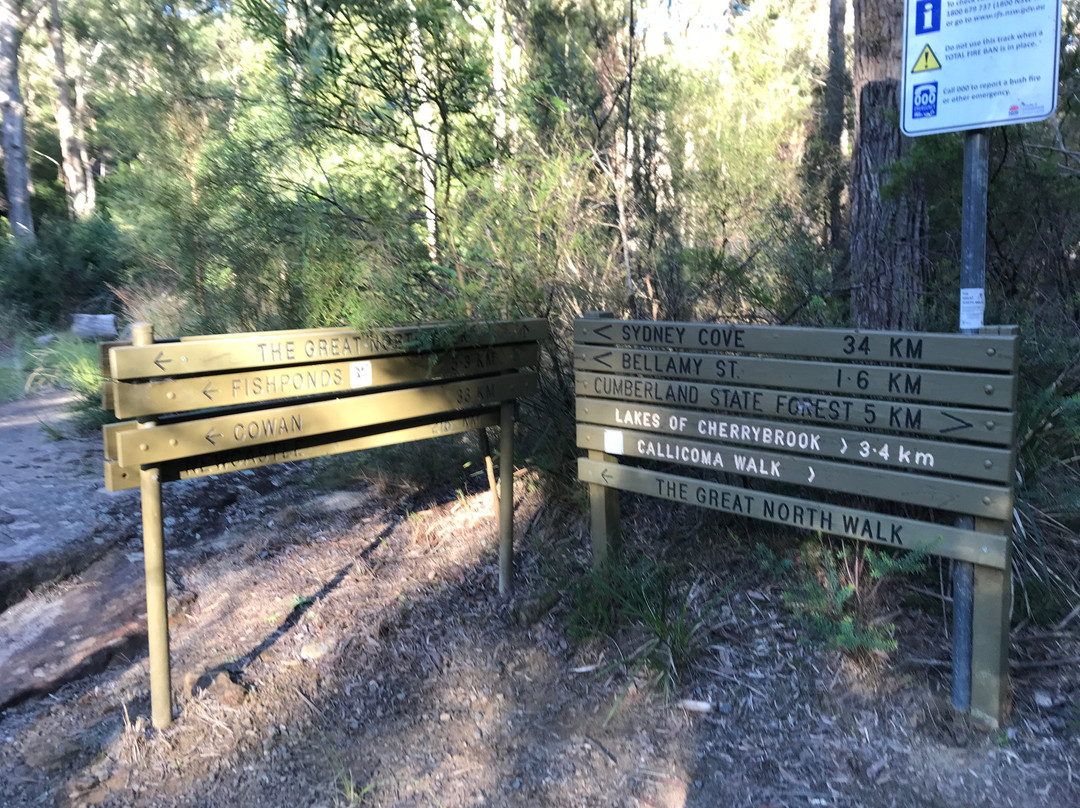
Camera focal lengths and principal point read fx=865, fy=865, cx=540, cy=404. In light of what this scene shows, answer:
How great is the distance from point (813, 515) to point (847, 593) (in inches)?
13.0

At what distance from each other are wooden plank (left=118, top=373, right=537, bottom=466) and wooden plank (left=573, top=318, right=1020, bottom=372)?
0.58 m

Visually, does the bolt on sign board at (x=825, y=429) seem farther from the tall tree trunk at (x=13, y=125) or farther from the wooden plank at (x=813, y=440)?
the tall tree trunk at (x=13, y=125)

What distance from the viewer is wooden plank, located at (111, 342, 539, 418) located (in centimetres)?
330

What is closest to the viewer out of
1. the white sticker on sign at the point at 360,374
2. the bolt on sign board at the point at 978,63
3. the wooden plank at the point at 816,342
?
the bolt on sign board at the point at 978,63

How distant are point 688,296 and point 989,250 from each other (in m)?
1.94

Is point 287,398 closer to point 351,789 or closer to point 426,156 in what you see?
point 351,789

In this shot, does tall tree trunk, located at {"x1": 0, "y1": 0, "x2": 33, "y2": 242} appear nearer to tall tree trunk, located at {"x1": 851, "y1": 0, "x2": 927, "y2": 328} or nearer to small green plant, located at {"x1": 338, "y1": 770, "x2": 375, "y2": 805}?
tall tree trunk, located at {"x1": 851, "y1": 0, "x2": 927, "y2": 328}

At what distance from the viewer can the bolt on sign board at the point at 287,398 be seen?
331cm

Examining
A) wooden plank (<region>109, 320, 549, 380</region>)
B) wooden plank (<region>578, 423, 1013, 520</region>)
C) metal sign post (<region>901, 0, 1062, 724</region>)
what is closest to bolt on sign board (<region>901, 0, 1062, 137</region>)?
metal sign post (<region>901, 0, 1062, 724</region>)

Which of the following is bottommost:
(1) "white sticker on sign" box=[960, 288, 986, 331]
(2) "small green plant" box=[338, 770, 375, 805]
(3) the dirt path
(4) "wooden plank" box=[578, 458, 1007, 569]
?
(2) "small green plant" box=[338, 770, 375, 805]

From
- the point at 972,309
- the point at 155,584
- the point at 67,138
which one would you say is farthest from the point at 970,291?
the point at 67,138

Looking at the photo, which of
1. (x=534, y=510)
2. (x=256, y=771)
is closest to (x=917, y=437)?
(x=534, y=510)

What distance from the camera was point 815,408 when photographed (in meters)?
3.53

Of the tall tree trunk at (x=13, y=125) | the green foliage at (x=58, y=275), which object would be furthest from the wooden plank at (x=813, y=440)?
the tall tree trunk at (x=13, y=125)
